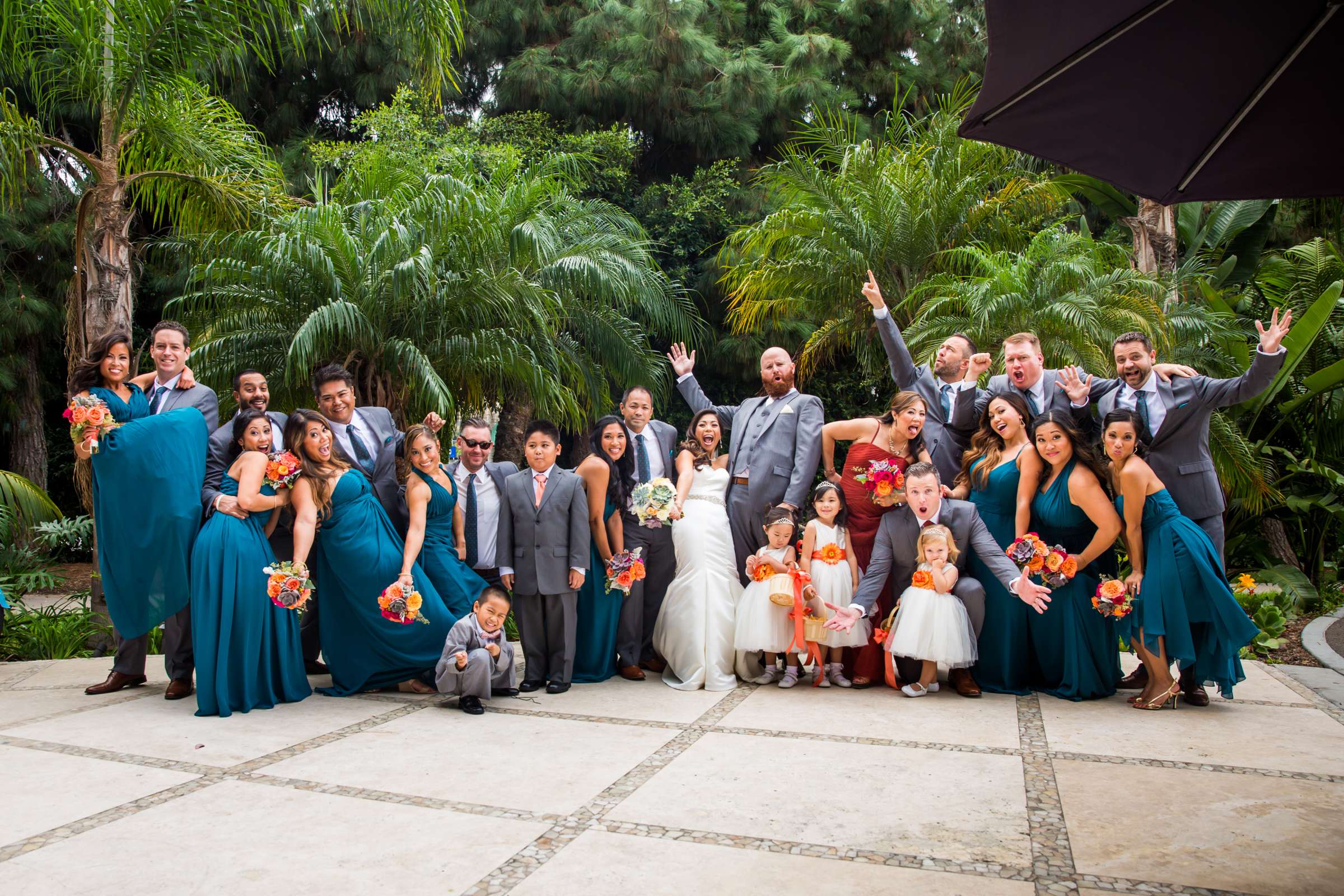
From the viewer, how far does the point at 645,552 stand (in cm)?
665

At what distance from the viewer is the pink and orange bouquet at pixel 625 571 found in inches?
246

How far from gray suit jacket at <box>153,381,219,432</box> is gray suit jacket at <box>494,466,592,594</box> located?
1830mm

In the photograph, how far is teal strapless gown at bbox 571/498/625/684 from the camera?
6.45 m

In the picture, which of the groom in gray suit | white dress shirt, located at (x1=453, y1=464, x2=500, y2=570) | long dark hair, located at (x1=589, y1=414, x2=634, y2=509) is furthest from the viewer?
white dress shirt, located at (x1=453, y1=464, x2=500, y2=570)

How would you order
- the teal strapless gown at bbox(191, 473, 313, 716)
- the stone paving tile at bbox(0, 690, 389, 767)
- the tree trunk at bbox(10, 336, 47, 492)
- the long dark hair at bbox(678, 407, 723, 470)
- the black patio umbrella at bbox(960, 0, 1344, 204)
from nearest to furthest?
the black patio umbrella at bbox(960, 0, 1344, 204), the stone paving tile at bbox(0, 690, 389, 767), the teal strapless gown at bbox(191, 473, 313, 716), the long dark hair at bbox(678, 407, 723, 470), the tree trunk at bbox(10, 336, 47, 492)

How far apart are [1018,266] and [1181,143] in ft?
23.4

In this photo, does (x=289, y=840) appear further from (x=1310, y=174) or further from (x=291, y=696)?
(x=1310, y=174)

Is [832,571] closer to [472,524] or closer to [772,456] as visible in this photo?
[772,456]

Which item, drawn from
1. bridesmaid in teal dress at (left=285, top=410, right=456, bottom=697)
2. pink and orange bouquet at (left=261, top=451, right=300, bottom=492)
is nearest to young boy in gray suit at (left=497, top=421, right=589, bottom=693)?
bridesmaid in teal dress at (left=285, top=410, right=456, bottom=697)

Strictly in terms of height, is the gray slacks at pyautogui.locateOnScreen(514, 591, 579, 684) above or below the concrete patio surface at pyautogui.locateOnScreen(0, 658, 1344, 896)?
above

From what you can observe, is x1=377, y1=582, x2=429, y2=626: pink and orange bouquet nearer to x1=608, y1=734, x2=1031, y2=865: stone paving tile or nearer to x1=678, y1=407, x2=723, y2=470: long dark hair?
x1=608, y1=734, x2=1031, y2=865: stone paving tile

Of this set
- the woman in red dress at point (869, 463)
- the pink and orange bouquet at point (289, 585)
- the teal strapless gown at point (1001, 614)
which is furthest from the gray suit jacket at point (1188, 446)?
the pink and orange bouquet at point (289, 585)

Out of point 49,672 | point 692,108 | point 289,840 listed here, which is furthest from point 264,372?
point 692,108

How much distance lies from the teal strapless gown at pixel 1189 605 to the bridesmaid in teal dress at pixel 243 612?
4819 mm
